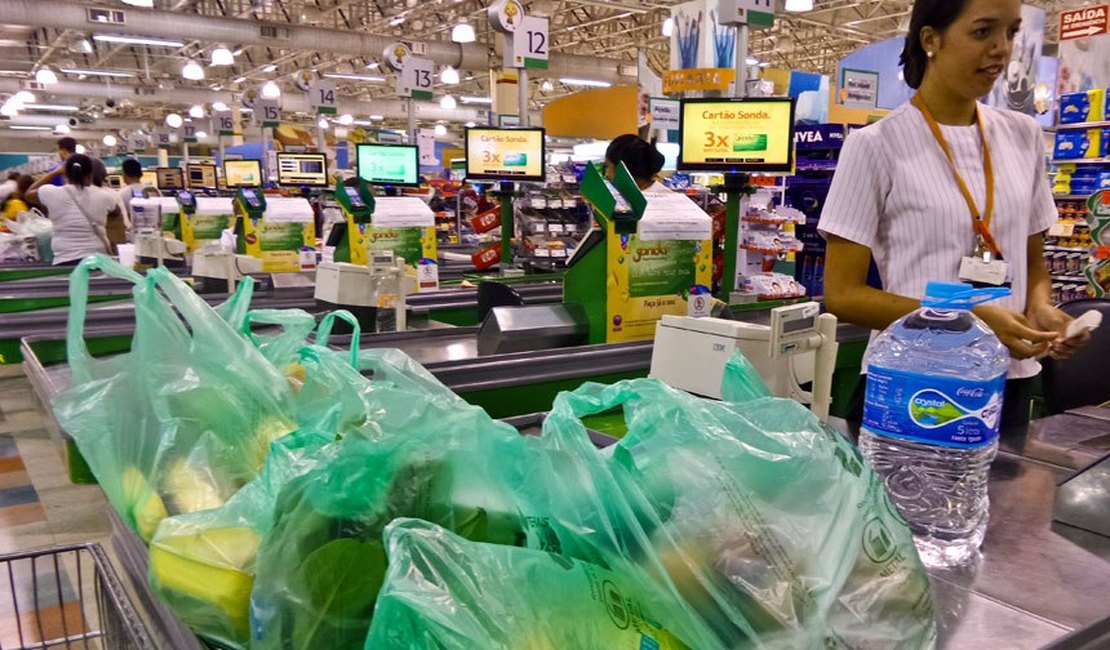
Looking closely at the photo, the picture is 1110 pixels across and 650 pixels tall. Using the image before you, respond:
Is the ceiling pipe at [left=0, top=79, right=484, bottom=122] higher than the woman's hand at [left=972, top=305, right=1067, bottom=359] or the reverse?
higher

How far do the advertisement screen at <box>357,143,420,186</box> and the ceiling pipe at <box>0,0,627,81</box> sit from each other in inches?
353

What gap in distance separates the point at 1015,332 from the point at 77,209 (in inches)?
292

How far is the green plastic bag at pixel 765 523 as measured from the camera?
33.0 inches

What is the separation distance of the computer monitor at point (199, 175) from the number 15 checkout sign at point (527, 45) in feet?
31.3

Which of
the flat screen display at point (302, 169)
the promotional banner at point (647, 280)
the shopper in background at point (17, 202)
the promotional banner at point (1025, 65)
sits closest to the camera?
the promotional banner at point (647, 280)

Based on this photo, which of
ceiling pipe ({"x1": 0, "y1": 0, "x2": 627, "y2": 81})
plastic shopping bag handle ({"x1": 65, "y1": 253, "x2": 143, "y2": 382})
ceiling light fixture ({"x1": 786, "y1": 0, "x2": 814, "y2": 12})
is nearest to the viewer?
plastic shopping bag handle ({"x1": 65, "y1": 253, "x2": 143, "y2": 382})

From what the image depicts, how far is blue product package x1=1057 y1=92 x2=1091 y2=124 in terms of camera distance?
8805mm

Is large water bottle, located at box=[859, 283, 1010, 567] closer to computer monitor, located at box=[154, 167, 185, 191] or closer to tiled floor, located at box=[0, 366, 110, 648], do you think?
tiled floor, located at box=[0, 366, 110, 648]

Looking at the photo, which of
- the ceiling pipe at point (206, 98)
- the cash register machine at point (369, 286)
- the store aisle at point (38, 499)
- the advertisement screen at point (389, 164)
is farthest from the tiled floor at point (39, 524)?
the ceiling pipe at point (206, 98)

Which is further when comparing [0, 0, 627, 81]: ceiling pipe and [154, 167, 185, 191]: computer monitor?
[154, 167, 185, 191]: computer monitor

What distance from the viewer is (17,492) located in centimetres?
419

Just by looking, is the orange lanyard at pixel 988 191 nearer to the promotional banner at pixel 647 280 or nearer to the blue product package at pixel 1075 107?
the promotional banner at pixel 647 280

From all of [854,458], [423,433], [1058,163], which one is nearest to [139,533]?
[423,433]

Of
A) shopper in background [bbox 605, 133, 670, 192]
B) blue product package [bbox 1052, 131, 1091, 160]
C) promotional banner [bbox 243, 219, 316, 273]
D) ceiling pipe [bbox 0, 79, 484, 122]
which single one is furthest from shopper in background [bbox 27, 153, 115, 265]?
ceiling pipe [bbox 0, 79, 484, 122]
